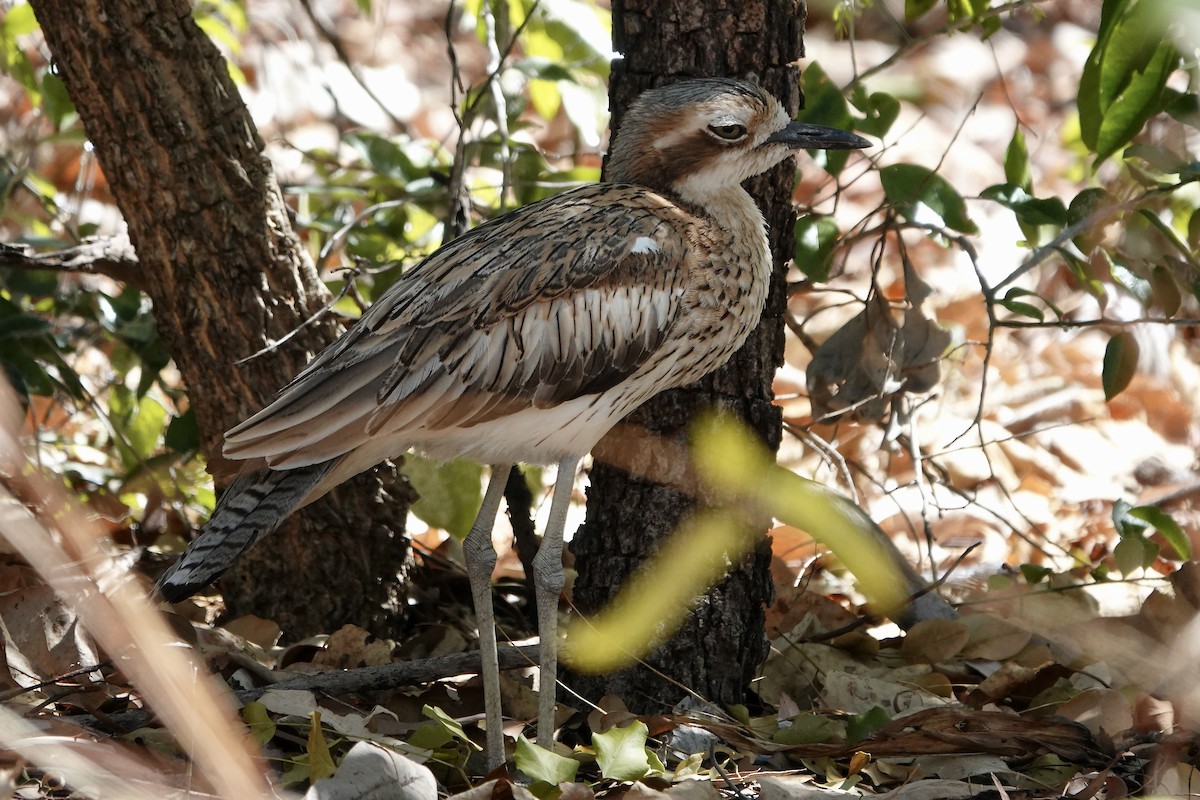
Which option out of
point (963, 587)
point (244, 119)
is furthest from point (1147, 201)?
point (244, 119)

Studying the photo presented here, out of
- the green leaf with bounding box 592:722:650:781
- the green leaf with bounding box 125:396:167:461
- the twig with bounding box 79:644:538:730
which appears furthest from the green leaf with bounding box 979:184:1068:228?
the green leaf with bounding box 125:396:167:461

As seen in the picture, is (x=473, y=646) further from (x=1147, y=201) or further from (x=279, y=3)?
(x=279, y=3)

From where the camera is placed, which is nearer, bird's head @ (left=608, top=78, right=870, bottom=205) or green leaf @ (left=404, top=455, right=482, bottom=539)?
bird's head @ (left=608, top=78, right=870, bottom=205)

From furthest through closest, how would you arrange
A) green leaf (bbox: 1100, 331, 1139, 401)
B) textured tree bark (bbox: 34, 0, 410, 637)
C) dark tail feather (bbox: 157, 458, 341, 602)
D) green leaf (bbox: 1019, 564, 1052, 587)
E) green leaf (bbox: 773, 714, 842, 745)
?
green leaf (bbox: 1019, 564, 1052, 587) → green leaf (bbox: 1100, 331, 1139, 401) → textured tree bark (bbox: 34, 0, 410, 637) → green leaf (bbox: 773, 714, 842, 745) → dark tail feather (bbox: 157, 458, 341, 602)

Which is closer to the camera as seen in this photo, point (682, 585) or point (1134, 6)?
point (1134, 6)

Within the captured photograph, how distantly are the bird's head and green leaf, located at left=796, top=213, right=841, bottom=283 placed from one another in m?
0.54

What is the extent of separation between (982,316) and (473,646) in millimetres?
3941

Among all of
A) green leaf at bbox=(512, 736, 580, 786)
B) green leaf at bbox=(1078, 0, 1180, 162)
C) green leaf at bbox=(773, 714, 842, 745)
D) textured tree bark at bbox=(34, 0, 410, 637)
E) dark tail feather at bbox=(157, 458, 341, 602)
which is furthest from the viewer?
textured tree bark at bbox=(34, 0, 410, 637)

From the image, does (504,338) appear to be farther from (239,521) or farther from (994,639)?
(994,639)

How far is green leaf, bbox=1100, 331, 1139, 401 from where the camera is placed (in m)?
3.84

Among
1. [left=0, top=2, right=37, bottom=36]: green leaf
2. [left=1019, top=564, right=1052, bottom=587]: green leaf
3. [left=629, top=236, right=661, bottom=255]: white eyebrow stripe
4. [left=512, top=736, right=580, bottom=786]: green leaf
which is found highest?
[left=0, top=2, right=37, bottom=36]: green leaf

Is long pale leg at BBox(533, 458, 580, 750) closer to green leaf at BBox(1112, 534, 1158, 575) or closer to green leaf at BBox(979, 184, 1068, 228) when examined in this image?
green leaf at BBox(979, 184, 1068, 228)

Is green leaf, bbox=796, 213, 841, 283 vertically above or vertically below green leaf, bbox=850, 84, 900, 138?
below

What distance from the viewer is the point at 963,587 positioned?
463cm
